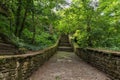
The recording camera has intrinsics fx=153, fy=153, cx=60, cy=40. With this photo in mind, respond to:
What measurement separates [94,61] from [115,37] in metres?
2.98

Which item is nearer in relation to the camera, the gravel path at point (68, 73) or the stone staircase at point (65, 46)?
the gravel path at point (68, 73)

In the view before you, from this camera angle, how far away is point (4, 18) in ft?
26.7

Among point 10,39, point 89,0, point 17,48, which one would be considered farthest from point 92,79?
point 89,0

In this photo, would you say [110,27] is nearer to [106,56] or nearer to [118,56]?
[106,56]

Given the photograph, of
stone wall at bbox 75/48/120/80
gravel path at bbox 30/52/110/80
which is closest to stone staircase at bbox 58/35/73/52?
gravel path at bbox 30/52/110/80

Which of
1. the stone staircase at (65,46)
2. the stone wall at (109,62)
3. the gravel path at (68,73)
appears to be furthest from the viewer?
the stone staircase at (65,46)

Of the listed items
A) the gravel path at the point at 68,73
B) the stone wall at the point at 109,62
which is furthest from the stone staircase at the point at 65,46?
the stone wall at the point at 109,62

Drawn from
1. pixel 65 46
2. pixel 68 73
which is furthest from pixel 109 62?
pixel 65 46

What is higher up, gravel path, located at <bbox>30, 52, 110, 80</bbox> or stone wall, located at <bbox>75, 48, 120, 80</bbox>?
stone wall, located at <bbox>75, 48, 120, 80</bbox>

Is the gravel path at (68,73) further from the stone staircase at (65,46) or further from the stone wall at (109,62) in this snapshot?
the stone staircase at (65,46)

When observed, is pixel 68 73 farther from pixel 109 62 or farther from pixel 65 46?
pixel 65 46

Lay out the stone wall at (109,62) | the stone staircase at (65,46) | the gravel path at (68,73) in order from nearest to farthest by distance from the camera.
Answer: the stone wall at (109,62), the gravel path at (68,73), the stone staircase at (65,46)

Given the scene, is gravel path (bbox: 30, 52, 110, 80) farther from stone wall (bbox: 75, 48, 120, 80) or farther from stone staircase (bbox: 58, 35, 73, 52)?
stone staircase (bbox: 58, 35, 73, 52)

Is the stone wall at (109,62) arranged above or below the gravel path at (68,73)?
above
